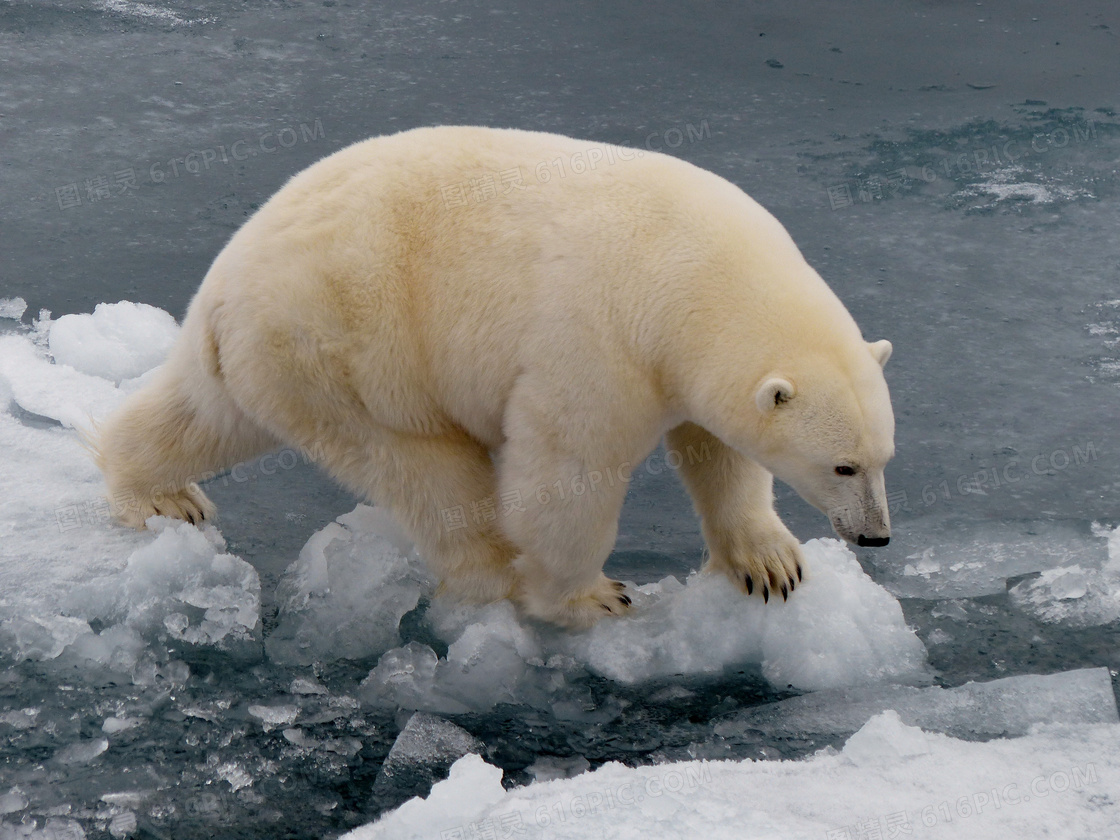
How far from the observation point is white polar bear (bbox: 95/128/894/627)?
3141 millimetres

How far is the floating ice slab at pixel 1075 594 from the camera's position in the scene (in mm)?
3760

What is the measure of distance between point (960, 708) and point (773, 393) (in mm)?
1091

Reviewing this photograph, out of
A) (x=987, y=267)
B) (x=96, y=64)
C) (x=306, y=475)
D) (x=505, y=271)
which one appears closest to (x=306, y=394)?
(x=505, y=271)

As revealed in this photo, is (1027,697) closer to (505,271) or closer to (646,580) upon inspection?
(646,580)

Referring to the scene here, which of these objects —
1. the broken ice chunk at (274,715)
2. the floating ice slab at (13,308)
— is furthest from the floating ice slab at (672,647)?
the floating ice slab at (13,308)

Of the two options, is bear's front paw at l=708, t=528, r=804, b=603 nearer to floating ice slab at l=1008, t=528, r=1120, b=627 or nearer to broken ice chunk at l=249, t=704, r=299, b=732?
floating ice slab at l=1008, t=528, r=1120, b=627

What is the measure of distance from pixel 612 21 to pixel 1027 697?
5.83 metres

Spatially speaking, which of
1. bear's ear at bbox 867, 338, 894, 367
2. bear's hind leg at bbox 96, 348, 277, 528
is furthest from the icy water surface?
bear's ear at bbox 867, 338, 894, 367

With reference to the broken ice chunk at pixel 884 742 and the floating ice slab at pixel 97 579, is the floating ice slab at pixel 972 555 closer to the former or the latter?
the broken ice chunk at pixel 884 742

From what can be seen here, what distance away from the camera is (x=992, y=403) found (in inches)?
189

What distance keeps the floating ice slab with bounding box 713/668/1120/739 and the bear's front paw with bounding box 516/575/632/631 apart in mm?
537

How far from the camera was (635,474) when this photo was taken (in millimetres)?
4645

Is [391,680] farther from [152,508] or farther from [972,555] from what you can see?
[972,555]

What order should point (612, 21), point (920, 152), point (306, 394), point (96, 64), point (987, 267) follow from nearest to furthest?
1. point (306, 394)
2. point (987, 267)
3. point (920, 152)
4. point (96, 64)
5. point (612, 21)
